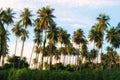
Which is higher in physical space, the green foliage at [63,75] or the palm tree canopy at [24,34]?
the palm tree canopy at [24,34]

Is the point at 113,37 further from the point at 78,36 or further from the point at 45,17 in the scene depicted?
the point at 45,17

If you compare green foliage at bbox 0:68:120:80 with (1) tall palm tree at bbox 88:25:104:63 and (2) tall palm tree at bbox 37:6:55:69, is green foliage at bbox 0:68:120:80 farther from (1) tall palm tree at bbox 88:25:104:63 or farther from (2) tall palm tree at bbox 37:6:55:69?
(1) tall palm tree at bbox 88:25:104:63

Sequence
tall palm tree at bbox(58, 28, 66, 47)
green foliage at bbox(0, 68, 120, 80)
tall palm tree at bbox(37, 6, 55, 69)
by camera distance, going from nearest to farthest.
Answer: green foliage at bbox(0, 68, 120, 80), tall palm tree at bbox(37, 6, 55, 69), tall palm tree at bbox(58, 28, 66, 47)

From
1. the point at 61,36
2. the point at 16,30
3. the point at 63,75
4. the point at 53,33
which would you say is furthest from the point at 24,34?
the point at 63,75

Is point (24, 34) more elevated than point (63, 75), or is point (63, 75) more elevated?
point (24, 34)

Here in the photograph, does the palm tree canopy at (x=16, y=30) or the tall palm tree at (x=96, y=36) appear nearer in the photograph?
the palm tree canopy at (x=16, y=30)

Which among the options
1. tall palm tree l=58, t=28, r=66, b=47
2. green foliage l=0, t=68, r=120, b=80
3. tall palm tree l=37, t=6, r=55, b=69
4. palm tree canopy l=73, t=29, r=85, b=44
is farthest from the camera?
palm tree canopy l=73, t=29, r=85, b=44

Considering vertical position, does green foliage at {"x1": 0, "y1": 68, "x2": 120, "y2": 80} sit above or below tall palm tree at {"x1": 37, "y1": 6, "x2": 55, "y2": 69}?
below

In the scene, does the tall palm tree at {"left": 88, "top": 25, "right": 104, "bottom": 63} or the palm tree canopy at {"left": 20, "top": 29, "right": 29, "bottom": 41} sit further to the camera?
the tall palm tree at {"left": 88, "top": 25, "right": 104, "bottom": 63}

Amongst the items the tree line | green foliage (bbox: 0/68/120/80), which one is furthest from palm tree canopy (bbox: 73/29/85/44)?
green foliage (bbox: 0/68/120/80)

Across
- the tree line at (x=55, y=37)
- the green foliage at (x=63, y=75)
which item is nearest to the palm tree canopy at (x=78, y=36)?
the tree line at (x=55, y=37)

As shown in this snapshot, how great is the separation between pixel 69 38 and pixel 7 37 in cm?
2799

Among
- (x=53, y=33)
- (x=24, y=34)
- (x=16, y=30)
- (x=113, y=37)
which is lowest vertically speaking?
(x=53, y=33)

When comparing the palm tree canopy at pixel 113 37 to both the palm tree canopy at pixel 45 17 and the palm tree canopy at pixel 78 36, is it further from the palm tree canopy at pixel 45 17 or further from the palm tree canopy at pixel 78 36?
the palm tree canopy at pixel 45 17
